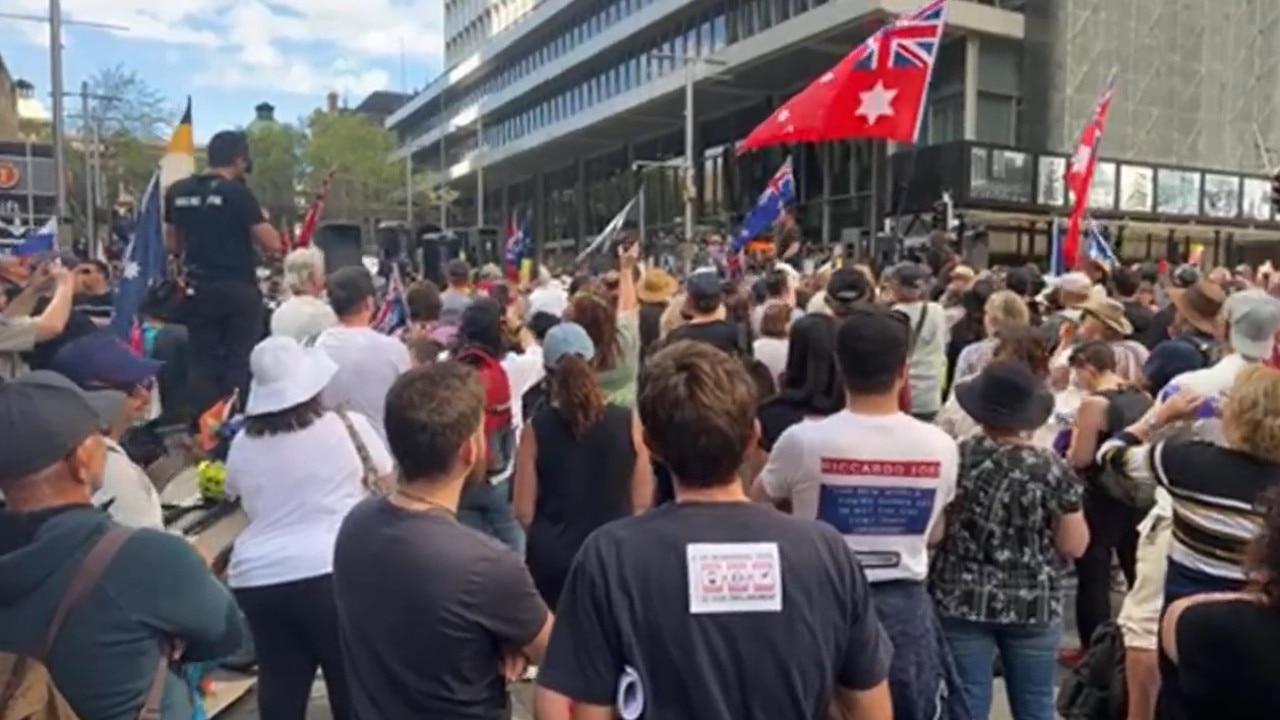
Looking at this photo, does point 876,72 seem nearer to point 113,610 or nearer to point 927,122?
point 113,610

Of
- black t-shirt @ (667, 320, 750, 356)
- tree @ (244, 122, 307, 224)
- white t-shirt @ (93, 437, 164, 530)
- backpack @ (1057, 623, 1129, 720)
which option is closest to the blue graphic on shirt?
backpack @ (1057, 623, 1129, 720)

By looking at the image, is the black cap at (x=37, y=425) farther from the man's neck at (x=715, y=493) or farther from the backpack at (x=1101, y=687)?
the backpack at (x=1101, y=687)

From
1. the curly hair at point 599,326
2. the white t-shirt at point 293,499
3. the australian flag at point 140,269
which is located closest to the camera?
the white t-shirt at point 293,499

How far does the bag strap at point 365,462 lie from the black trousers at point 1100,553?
3455 millimetres

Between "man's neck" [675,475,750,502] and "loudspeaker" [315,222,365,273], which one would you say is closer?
"man's neck" [675,475,750,502]

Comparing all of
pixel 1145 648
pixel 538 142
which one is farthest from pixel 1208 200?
pixel 1145 648

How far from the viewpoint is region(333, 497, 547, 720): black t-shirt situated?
8.90 ft

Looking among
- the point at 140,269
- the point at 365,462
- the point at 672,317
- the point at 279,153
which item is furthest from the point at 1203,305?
the point at 279,153

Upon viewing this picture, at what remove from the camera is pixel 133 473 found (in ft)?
11.2

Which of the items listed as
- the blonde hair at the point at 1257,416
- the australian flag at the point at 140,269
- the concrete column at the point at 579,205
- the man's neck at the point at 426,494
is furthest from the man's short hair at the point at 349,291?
the concrete column at the point at 579,205

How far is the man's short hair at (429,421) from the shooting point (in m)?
2.85

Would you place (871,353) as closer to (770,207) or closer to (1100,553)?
(1100,553)

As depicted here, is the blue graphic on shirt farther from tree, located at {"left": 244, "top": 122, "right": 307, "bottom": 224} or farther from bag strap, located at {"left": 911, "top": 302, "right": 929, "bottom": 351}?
tree, located at {"left": 244, "top": 122, "right": 307, "bottom": 224}

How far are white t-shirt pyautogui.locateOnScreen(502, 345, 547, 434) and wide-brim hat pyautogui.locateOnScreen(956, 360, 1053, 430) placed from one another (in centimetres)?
258
